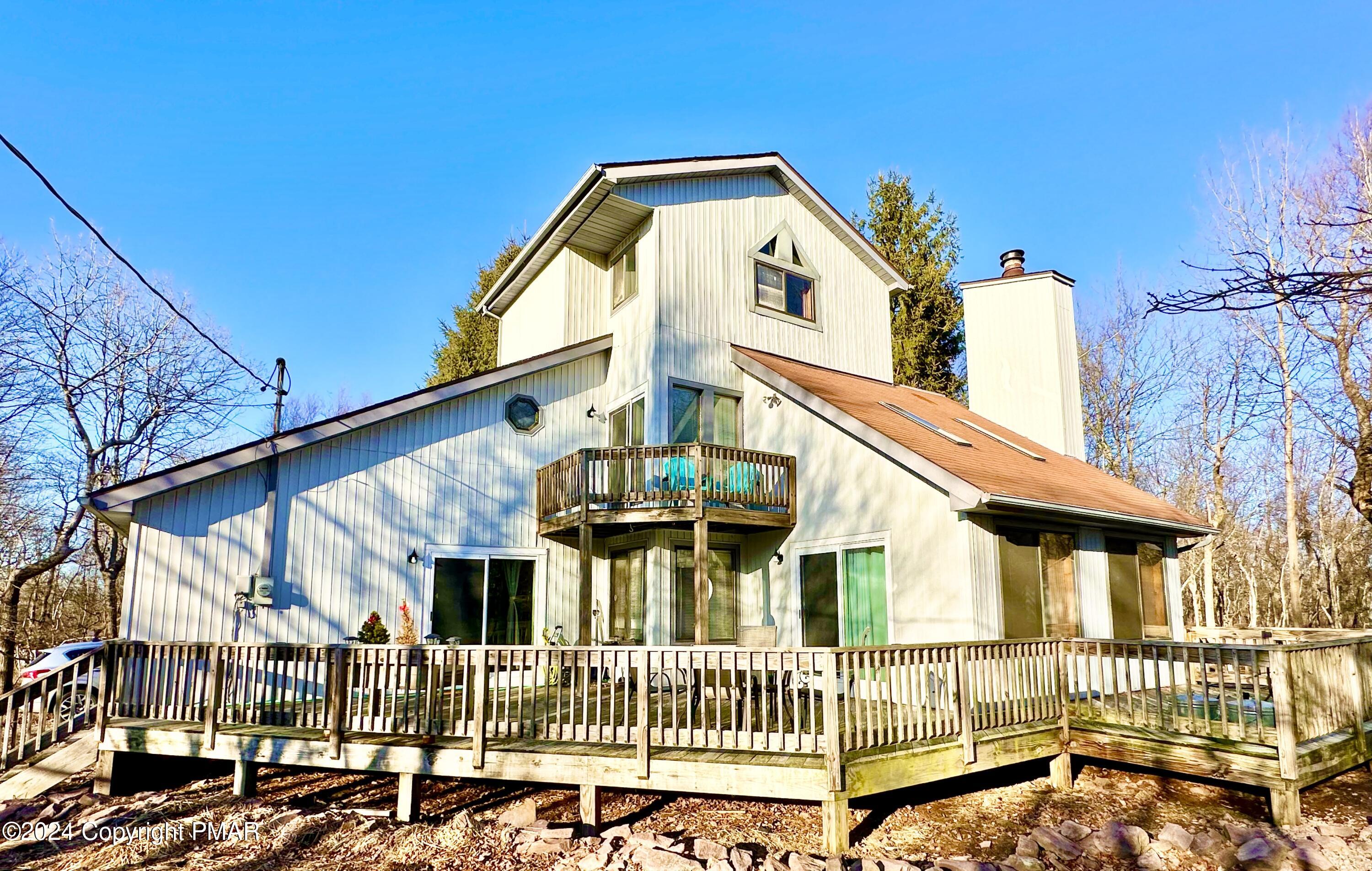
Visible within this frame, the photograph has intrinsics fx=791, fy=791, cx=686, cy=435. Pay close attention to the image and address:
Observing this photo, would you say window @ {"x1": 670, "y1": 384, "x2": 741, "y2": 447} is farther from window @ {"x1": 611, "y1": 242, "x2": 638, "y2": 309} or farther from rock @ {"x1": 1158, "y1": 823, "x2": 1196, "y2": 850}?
rock @ {"x1": 1158, "y1": 823, "x2": 1196, "y2": 850}

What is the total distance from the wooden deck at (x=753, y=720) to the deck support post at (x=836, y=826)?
0.01m

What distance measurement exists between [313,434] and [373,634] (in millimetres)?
2919

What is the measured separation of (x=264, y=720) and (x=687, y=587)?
629cm

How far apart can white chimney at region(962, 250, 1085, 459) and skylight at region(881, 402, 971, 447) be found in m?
4.10

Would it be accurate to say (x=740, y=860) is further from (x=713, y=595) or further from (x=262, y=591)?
(x=262, y=591)

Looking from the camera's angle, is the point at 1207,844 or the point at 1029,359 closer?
the point at 1207,844

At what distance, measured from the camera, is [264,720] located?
26.9ft

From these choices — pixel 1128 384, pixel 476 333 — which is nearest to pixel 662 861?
pixel 476 333

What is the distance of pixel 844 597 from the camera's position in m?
11.2

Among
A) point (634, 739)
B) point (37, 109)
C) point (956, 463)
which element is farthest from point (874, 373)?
point (37, 109)

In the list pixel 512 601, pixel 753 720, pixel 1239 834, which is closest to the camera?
pixel 1239 834

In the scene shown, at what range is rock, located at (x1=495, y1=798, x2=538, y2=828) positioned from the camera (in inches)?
286

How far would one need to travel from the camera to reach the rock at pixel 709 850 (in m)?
6.27

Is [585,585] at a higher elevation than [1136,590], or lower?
higher
